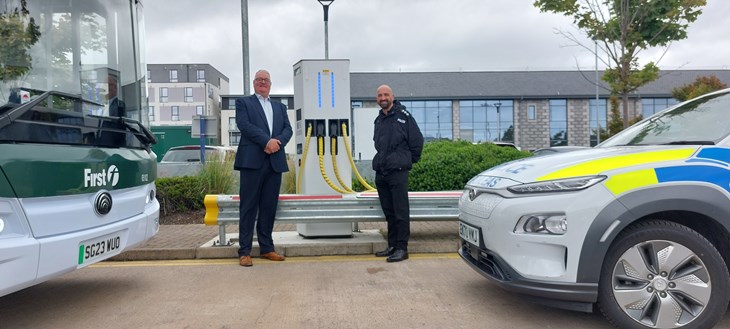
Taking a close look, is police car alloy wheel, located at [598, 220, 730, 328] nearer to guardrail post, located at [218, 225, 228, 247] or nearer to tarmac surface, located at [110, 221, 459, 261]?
tarmac surface, located at [110, 221, 459, 261]

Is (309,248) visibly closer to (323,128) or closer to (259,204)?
(259,204)

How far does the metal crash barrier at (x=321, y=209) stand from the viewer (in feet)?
18.8

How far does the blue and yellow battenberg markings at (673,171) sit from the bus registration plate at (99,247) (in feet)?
10.5

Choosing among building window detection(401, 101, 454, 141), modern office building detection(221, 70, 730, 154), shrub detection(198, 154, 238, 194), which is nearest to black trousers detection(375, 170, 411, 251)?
shrub detection(198, 154, 238, 194)

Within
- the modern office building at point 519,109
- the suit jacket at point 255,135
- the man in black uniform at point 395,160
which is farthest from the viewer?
the modern office building at point 519,109

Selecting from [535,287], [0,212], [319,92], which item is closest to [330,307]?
[535,287]

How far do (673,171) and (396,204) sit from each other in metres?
2.83

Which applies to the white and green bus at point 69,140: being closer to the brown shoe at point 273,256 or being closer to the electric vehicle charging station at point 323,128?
the brown shoe at point 273,256

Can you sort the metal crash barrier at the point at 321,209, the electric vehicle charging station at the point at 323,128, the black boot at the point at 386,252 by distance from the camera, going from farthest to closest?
the electric vehicle charging station at the point at 323,128
the metal crash barrier at the point at 321,209
the black boot at the point at 386,252

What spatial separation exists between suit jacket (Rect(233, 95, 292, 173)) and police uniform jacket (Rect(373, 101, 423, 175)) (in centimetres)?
104

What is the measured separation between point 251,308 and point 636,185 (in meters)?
2.92

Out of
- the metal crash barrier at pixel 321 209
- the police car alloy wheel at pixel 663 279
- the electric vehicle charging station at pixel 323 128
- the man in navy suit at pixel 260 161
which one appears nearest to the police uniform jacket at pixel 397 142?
the metal crash barrier at pixel 321 209

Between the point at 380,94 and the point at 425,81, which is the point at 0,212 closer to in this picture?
the point at 380,94

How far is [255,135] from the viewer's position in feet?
17.1
